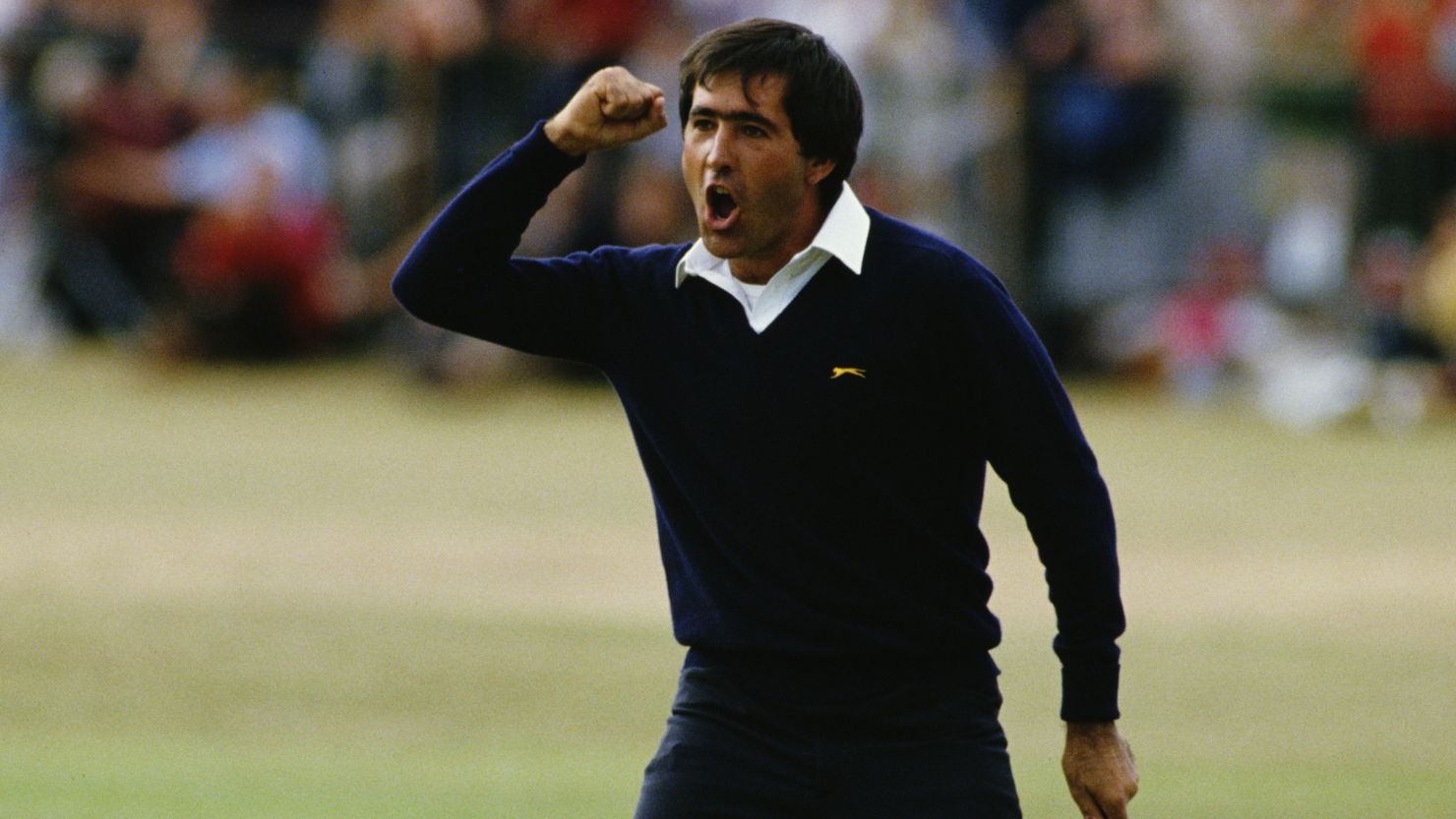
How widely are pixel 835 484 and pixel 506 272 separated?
2.59 feet

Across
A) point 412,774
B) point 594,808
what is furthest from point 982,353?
point 412,774

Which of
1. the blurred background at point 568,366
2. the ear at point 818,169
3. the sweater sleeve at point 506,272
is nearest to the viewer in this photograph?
the ear at point 818,169

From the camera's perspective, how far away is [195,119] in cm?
1773

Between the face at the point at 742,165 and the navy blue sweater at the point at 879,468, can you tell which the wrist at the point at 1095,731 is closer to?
the navy blue sweater at the point at 879,468

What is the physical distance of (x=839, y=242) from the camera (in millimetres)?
4191

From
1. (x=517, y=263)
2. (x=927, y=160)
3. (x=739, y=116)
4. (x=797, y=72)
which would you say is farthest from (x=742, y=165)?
(x=927, y=160)

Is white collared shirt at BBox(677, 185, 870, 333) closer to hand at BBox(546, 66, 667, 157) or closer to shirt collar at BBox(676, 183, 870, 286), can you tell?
shirt collar at BBox(676, 183, 870, 286)

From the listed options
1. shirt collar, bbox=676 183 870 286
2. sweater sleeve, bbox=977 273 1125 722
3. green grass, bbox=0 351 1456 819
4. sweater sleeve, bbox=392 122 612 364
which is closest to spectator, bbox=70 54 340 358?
green grass, bbox=0 351 1456 819

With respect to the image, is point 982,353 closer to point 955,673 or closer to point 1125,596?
point 955,673

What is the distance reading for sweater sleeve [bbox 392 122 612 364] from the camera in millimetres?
4336

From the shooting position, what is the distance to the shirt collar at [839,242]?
4180 millimetres

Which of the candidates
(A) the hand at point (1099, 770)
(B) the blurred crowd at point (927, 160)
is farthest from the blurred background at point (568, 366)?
(A) the hand at point (1099, 770)

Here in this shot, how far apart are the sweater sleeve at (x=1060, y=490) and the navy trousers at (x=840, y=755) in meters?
0.21

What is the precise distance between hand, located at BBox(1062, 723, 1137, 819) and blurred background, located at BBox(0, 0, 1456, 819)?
5.24 meters
